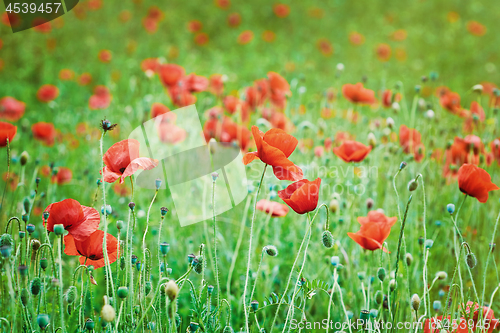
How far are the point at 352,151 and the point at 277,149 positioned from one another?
26.0 inches

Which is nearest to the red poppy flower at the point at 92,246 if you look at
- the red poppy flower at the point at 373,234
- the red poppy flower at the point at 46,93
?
the red poppy flower at the point at 373,234

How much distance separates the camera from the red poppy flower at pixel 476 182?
1359mm

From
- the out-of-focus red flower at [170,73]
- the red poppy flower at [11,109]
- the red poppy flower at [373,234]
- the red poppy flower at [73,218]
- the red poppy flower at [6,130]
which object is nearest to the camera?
the red poppy flower at [73,218]

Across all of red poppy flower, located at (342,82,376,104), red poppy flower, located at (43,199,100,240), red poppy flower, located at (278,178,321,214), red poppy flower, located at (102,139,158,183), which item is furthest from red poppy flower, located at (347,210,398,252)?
red poppy flower, located at (342,82,376,104)

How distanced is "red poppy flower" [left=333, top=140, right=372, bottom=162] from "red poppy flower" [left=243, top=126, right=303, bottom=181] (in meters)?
0.49

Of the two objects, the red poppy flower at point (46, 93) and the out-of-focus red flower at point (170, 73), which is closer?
the out-of-focus red flower at point (170, 73)

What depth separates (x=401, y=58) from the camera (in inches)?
218

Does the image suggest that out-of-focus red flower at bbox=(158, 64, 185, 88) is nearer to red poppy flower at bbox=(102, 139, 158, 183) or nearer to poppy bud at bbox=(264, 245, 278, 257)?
red poppy flower at bbox=(102, 139, 158, 183)

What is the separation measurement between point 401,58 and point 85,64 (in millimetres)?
4134

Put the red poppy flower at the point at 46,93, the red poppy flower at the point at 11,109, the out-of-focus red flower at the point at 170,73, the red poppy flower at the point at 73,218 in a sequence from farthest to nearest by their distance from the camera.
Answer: the red poppy flower at the point at 46,93 → the red poppy flower at the point at 11,109 → the out-of-focus red flower at the point at 170,73 → the red poppy flower at the point at 73,218

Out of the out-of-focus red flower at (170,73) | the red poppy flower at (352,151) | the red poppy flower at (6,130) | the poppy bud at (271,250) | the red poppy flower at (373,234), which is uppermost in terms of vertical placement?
the out-of-focus red flower at (170,73)

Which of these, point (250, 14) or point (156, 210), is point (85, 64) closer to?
point (250, 14)

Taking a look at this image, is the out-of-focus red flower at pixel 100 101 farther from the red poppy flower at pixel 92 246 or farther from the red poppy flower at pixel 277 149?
the red poppy flower at pixel 277 149

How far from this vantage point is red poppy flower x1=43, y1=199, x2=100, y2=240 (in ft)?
3.69
